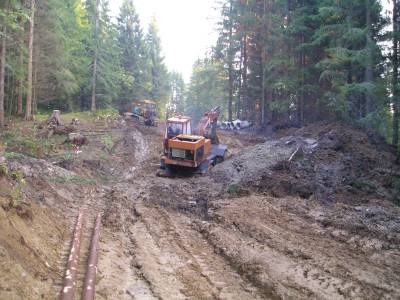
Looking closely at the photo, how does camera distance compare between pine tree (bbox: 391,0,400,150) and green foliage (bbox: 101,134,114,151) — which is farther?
green foliage (bbox: 101,134,114,151)

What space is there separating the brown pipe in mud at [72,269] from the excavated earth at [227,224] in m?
0.17

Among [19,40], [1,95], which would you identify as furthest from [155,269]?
[19,40]

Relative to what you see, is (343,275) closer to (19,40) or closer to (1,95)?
(1,95)

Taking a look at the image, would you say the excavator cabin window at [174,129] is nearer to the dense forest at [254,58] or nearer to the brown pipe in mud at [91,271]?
the dense forest at [254,58]

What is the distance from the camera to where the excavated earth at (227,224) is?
6125mm

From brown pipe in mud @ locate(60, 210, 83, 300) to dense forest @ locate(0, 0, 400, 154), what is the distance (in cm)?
1086

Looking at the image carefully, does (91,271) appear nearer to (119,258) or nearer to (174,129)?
(119,258)

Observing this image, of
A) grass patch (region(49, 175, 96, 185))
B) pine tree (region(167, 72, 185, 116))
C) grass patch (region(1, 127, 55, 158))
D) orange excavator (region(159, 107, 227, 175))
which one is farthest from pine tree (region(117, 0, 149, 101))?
pine tree (region(167, 72, 185, 116))

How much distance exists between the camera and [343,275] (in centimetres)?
662

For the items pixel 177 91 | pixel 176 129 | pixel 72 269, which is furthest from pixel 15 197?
pixel 177 91

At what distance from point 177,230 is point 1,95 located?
51.0 feet

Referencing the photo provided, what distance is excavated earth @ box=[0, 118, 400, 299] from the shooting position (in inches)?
241

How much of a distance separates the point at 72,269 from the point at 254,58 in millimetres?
31980

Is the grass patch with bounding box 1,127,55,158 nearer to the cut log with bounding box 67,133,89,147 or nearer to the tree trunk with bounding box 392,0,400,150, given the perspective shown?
the cut log with bounding box 67,133,89,147
